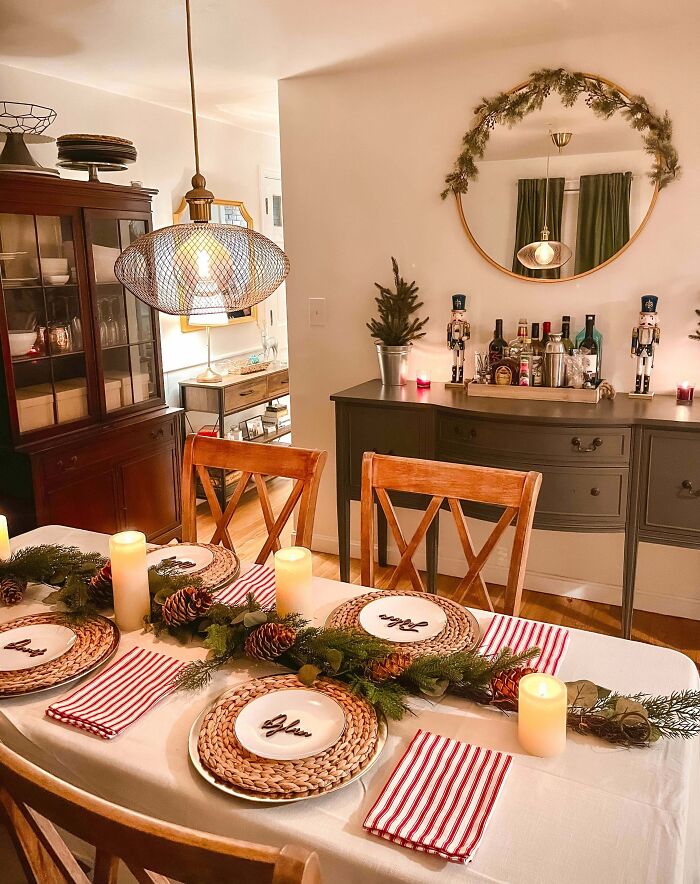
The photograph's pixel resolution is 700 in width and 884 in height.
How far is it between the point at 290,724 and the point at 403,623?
380mm

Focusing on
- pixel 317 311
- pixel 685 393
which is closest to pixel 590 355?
pixel 685 393

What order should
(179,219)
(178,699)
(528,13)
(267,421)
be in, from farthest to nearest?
(267,421) < (179,219) < (528,13) < (178,699)

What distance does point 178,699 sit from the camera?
4.19ft

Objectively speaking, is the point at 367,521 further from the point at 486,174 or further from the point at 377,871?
the point at 486,174

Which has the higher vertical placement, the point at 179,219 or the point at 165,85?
the point at 165,85

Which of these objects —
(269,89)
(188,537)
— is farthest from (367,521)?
(269,89)

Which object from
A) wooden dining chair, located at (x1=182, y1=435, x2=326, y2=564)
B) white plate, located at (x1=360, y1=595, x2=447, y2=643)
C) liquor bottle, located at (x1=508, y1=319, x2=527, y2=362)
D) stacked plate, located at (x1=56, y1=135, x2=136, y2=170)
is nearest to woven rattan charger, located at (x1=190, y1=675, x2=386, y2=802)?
white plate, located at (x1=360, y1=595, x2=447, y2=643)

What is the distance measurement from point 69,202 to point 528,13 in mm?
1881

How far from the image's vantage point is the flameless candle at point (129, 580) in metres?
1.48

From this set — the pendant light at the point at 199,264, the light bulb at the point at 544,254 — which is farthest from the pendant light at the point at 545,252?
the pendant light at the point at 199,264

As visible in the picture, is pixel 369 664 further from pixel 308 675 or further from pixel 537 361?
pixel 537 361

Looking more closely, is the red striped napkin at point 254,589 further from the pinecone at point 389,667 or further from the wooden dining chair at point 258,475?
the pinecone at point 389,667

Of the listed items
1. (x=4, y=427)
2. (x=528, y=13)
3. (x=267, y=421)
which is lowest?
(x=267, y=421)

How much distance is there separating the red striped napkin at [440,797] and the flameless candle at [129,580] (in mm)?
638
